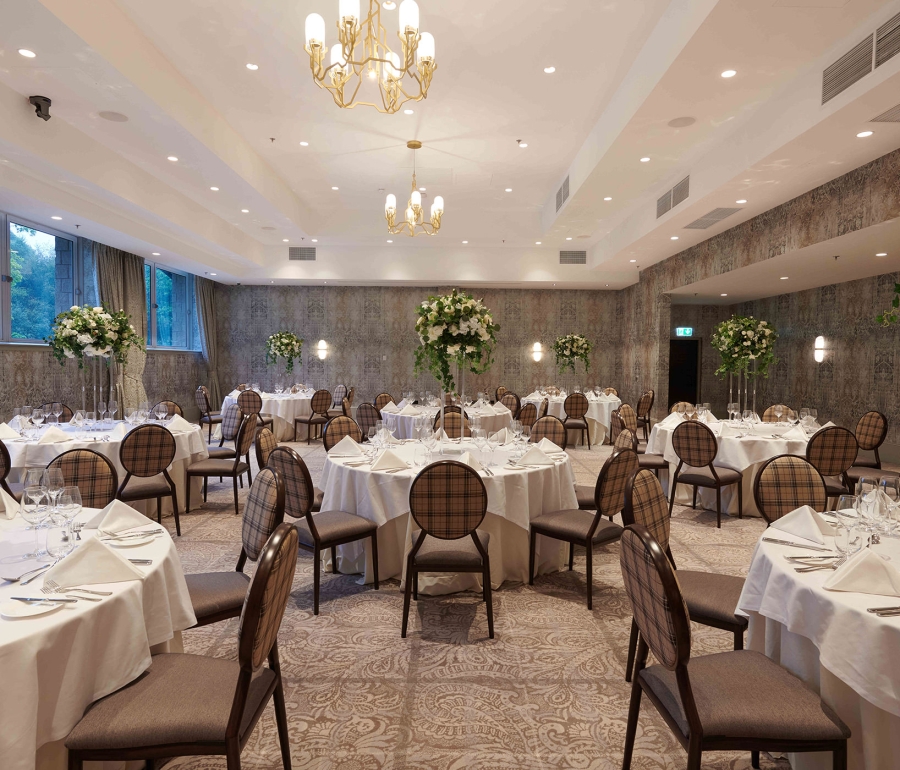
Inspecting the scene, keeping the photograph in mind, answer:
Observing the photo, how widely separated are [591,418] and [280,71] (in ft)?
26.7

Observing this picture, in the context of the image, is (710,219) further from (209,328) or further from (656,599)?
(209,328)

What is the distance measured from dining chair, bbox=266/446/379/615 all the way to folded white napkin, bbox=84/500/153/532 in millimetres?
1007

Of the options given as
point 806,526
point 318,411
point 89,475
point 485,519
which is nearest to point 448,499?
point 485,519

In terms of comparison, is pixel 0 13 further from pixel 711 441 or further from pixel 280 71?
pixel 711 441

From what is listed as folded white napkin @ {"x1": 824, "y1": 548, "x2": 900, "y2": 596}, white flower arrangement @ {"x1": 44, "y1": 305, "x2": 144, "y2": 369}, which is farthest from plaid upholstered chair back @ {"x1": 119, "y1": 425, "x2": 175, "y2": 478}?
folded white napkin @ {"x1": 824, "y1": 548, "x2": 900, "y2": 596}

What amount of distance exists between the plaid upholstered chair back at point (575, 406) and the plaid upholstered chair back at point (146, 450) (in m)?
7.18

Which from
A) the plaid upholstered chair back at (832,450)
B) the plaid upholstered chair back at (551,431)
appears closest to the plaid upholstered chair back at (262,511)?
the plaid upholstered chair back at (551,431)

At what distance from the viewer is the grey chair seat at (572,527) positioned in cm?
381

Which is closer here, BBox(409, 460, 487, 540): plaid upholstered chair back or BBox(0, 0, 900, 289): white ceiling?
BBox(409, 460, 487, 540): plaid upholstered chair back

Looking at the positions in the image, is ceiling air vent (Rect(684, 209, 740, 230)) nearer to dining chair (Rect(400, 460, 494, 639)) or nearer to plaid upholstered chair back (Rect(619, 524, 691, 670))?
dining chair (Rect(400, 460, 494, 639))

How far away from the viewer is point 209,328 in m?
15.2

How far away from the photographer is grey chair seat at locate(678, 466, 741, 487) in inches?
226

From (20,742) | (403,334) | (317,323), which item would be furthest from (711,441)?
(317,323)

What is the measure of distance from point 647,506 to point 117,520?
2568mm
